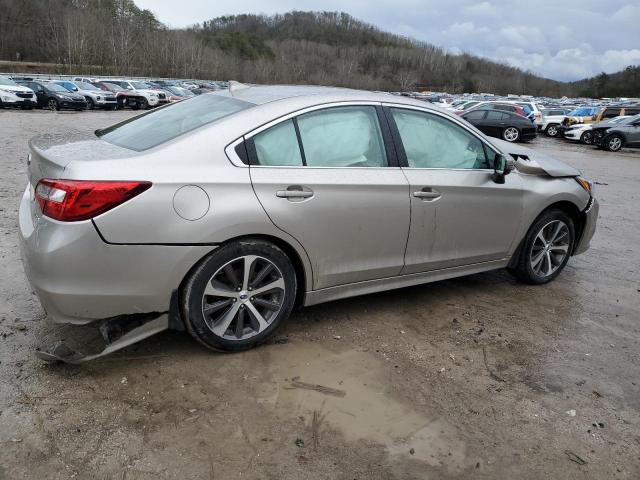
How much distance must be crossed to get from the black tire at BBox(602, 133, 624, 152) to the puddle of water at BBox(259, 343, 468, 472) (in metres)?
22.7

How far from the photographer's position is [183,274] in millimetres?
3020

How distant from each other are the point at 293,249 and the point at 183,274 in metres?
0.70

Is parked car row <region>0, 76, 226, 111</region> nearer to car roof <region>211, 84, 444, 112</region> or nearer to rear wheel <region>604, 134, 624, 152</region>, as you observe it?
rear wheel <region>604, 134, 624, 152</region>

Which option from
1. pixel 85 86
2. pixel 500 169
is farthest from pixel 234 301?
pixel 85 86

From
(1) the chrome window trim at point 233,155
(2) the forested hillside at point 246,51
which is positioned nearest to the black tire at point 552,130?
(1) the chrome window trim at point 233,155

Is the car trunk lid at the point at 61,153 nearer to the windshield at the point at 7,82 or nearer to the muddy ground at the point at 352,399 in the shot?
the muddy ground at the point at 352,399

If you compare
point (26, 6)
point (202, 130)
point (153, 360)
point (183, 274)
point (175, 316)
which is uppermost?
point (26, 6)

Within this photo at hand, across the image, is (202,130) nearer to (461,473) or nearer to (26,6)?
(461,473)

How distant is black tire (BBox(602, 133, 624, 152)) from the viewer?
876 inches

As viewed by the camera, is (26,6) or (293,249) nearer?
(293,249)

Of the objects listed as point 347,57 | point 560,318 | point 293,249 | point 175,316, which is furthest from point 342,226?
point 347,57

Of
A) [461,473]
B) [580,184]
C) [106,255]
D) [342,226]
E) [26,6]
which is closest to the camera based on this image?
[461,473]

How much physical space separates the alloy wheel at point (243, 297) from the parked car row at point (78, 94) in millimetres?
21293

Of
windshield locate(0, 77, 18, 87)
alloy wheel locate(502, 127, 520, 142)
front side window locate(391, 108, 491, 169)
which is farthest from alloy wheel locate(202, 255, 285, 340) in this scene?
windshield locate(0, 77, 18, 87)
